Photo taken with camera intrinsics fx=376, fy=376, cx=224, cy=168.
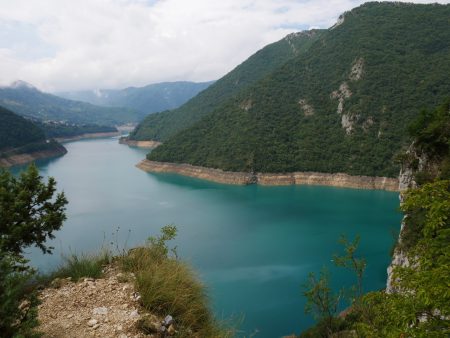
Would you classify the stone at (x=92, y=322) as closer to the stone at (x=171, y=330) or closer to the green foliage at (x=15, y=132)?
the stone at (x=171, y=330)

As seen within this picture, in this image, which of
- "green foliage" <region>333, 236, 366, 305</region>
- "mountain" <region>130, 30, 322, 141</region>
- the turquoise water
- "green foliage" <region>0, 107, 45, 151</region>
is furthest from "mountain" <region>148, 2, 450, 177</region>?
"green foliage" <region>333, 236, 366, 305</region>

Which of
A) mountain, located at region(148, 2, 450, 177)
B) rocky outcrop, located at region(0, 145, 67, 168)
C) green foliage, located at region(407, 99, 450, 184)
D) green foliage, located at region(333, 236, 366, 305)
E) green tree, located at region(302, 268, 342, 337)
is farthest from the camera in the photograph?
rocky outcrop, located at region(0, 145, 67, 168)

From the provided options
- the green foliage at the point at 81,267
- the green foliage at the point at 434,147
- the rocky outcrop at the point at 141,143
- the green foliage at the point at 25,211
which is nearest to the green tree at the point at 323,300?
the green foliage at the point at 81,267

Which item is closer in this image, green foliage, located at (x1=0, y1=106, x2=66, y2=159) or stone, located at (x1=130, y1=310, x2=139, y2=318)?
stone, located at (x1=130, y1=310, x2=139, y2=318)

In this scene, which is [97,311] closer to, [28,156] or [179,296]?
[179,296]

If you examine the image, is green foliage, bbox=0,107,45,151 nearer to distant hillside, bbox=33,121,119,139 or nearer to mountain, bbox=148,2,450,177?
distant hillside, bbox=33,121,119,139

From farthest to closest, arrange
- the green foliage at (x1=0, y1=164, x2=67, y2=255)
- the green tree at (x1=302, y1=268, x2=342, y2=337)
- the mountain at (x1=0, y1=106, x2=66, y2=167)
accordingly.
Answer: the mountain at (x1=0, y1=106, x2=66, y2=167) → the green tree at (x1=302, y1=268, x2=342, y2=337) → the green foliage at (x1=0, y1=164, x2=67, y2=255)

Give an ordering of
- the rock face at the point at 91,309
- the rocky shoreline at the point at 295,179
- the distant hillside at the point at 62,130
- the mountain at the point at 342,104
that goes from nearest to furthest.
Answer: the rock face at the point at 91,309 < the rocky shoreline at the point at 295,179 < the mountain at the point at 342,104 < the distant hillside at the point at 62,130

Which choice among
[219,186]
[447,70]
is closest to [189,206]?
[219,186]
